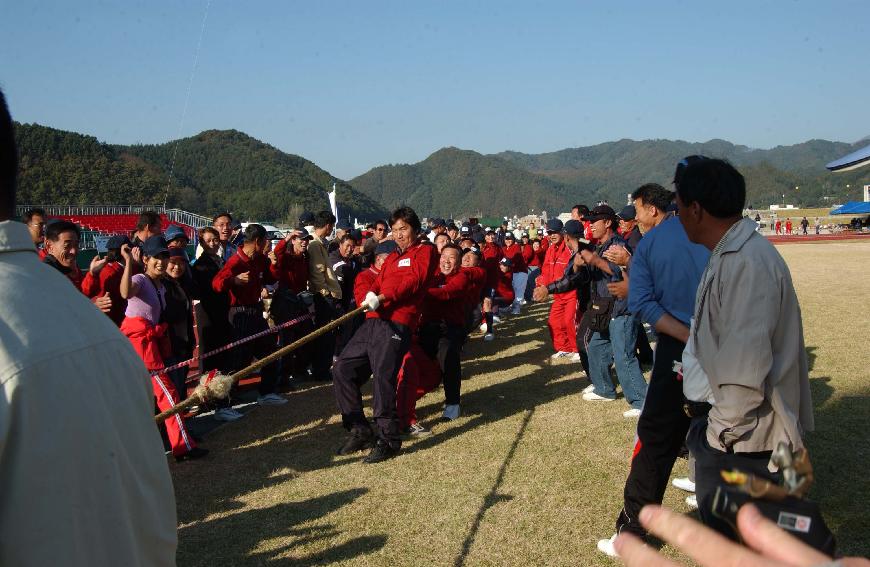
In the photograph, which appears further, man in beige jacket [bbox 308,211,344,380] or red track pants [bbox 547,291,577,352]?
red track pants [bbox 547,291,577,352]

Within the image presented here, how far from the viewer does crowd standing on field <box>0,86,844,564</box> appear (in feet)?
5.07

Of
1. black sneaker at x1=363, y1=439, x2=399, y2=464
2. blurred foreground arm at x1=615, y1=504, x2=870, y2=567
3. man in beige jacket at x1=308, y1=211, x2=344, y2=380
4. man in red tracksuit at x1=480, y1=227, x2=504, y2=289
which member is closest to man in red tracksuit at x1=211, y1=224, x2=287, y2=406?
man in beige jacket at x1=308, y1=211, x2=344, y2=380

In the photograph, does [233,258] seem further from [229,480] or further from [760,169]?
[760,169]

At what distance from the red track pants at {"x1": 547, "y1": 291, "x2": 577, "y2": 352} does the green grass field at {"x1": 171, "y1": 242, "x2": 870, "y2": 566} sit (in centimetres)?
159

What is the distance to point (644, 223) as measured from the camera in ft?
18.1

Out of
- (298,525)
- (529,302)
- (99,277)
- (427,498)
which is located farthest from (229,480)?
(529,302)

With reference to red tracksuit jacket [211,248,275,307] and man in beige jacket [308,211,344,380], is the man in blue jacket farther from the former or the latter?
man in beige jacket [308,211,344,380]

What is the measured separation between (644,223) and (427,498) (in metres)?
2.79

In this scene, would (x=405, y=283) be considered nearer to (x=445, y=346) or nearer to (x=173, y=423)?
(x=445, y=346)

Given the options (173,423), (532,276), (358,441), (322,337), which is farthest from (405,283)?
(532,276)

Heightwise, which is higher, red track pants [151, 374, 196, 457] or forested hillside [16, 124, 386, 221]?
forested hillside [16, 124, 386, 221]

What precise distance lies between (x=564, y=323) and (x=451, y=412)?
355 centimetres

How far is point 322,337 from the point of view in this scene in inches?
378

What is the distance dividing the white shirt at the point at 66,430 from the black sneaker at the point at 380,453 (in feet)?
15.6
